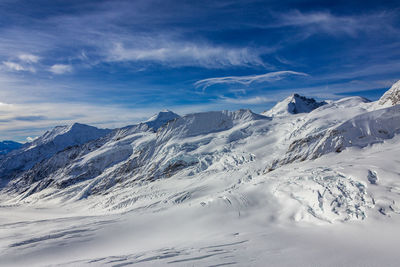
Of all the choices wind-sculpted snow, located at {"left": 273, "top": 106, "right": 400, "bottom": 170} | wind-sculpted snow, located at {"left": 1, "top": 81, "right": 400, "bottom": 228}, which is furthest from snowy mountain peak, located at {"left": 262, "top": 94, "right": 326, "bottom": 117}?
wind-sculpted snow, located at {"left": 273, "top": 106, "right": 400, "bottom": 170}

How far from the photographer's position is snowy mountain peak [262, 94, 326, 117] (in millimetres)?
149750

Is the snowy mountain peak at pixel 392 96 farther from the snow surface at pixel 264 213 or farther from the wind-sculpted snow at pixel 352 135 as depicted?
the wind-sculpted snow at pixel 352 135

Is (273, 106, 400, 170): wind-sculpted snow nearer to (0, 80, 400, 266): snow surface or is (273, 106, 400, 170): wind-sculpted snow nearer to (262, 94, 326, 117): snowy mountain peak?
(0, 80, 400, 266): snow surface

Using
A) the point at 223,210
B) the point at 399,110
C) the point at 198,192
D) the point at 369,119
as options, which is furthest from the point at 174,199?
the point at 399,110

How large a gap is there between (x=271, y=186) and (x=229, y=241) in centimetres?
1351

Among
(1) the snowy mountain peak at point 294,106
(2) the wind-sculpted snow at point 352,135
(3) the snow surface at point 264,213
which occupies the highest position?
(1) the snowy mountain peak at point 294,106

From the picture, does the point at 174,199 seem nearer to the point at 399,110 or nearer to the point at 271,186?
the point at 271,186

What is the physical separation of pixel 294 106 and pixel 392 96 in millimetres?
106667

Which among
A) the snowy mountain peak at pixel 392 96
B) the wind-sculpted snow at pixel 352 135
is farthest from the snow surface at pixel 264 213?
the snowy mountain peak at pixel 392 96

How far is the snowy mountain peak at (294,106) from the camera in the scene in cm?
14975

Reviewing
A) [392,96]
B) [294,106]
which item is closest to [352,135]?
[392,96]

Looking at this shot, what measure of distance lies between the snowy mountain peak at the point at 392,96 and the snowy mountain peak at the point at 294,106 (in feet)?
298

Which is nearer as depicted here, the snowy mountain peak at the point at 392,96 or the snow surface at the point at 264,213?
the snow surface at the point at 264,213

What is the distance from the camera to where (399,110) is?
44.6m
